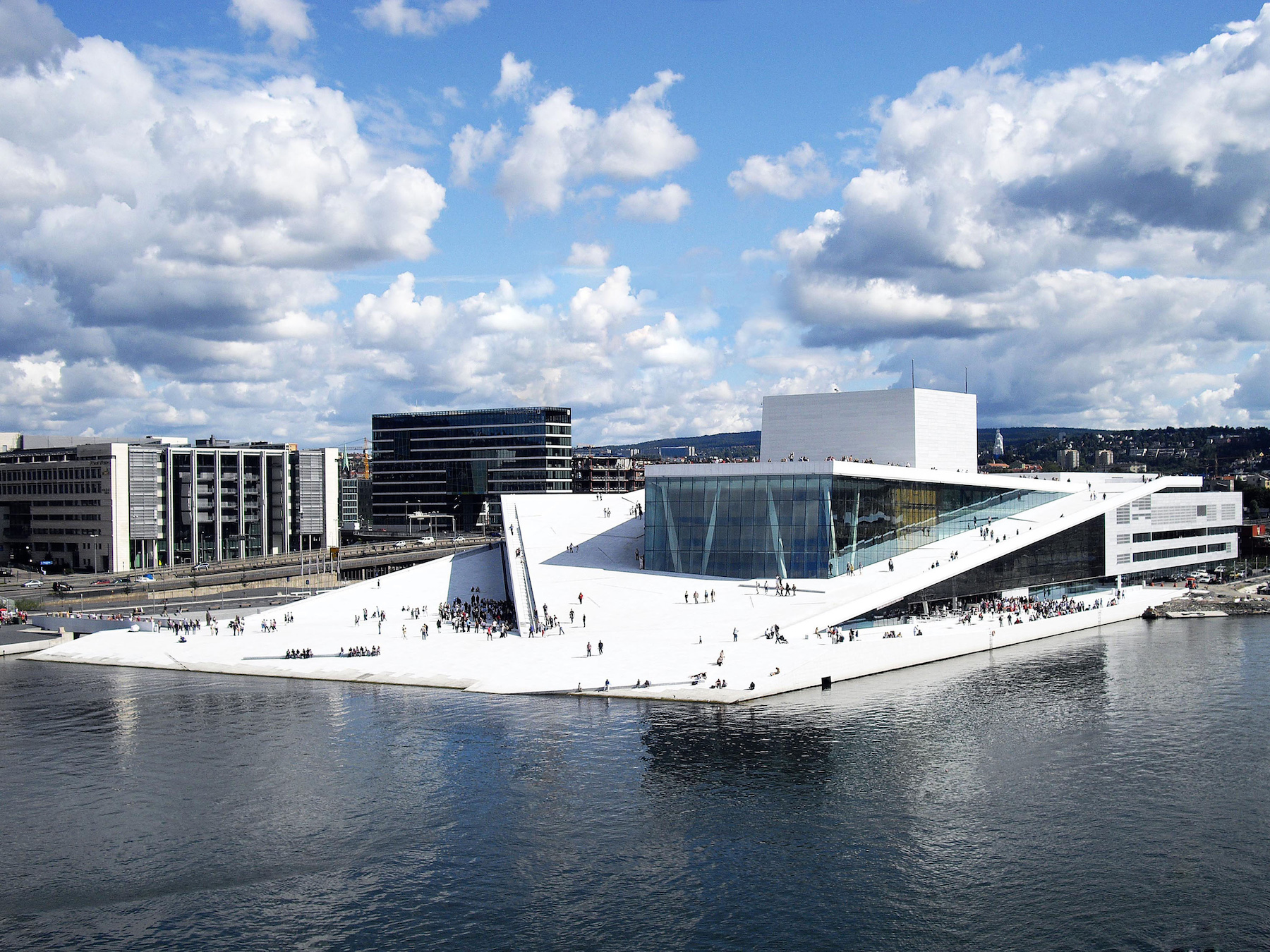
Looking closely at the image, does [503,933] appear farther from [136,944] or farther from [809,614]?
[809,614]

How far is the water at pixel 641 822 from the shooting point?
1005 inches

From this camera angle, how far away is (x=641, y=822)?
3148 centimetres

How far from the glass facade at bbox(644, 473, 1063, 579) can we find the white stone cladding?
41.1 ft

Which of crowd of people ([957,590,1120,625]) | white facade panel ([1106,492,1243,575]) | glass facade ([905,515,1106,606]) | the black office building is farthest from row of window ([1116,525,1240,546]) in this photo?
the black office building

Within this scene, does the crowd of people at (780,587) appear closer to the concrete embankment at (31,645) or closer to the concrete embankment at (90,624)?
the concrete embankment at (90,624)

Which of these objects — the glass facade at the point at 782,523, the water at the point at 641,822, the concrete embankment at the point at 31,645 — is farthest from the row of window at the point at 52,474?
the glass facade at the point at 782,523

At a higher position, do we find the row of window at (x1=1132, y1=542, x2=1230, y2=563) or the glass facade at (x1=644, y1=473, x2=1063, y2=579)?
the glass facade at (x1=644, y1=473, x2=1063, y2=579)

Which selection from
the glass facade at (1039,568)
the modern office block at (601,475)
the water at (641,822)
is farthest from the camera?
the modern office block at (601,475)

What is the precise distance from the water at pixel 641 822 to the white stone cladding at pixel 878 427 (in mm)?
38434

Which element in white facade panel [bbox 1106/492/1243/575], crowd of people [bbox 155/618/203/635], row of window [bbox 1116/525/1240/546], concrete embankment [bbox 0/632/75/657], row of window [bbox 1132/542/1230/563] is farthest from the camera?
row of window [bbox 1132/542/1230/563]

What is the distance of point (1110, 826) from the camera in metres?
31.1

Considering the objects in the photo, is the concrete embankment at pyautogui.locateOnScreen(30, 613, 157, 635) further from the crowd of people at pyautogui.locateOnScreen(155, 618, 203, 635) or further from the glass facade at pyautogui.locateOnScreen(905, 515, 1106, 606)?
the glass facade at pyautogui.locateOnScreen(905, 515, 1106, 606)

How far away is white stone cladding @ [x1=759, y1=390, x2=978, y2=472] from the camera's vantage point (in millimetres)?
85000

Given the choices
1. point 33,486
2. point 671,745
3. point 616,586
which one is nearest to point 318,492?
point 33,486
